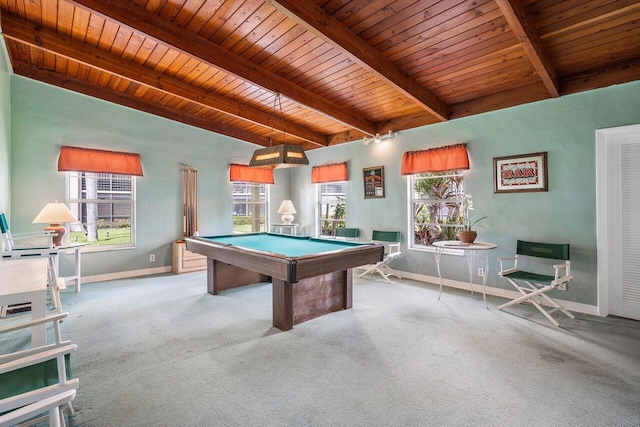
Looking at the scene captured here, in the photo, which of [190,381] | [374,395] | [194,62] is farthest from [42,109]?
[374,395]

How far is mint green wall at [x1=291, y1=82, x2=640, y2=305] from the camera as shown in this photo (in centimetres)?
347

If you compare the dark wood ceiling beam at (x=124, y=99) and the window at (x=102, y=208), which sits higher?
the dark wood ceiling beam at (x=124, y=99)

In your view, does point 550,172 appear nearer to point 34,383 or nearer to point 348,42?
point 348,42

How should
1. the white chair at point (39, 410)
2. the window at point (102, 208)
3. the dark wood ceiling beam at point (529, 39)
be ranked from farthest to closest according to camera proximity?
the window at point (102, 208) → the dark wood ceiling beam at point (529, 39) → the white chair at point (39, 410)

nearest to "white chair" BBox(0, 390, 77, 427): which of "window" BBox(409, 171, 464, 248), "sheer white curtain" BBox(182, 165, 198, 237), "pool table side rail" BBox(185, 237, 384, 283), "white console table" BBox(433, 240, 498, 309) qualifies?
"pool table side rail" BBox(185, 237, 384, 283)

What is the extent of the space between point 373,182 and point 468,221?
6.11 ft

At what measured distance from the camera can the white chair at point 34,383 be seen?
3.53 ft

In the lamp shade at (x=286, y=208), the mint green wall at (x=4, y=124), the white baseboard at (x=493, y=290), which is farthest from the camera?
the lamp shade at (x=286, y=208)

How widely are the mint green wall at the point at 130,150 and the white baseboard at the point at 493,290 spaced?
12.7 feet

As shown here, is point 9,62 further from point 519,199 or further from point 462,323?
point 519,199

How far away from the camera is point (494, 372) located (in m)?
2.30

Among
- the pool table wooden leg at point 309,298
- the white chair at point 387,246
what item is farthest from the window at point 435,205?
the pool table wooden leg at point 309,298

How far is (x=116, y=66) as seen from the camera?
13.4ft

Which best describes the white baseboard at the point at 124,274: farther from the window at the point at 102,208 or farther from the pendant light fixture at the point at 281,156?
the pendant light fixture at the point at 281,156
